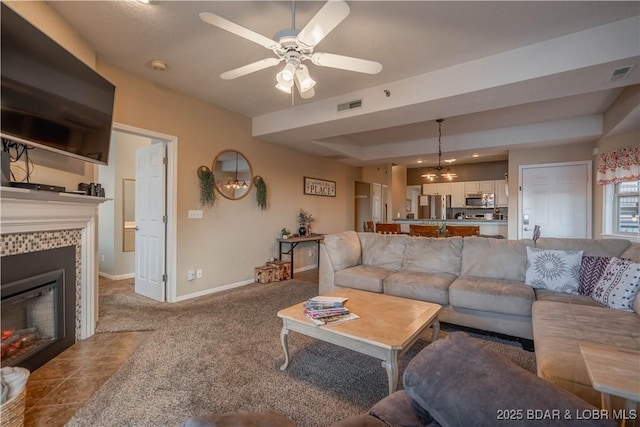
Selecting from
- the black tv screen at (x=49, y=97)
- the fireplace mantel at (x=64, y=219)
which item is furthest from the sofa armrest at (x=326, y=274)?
the black tv screen at (x=49, y=97)

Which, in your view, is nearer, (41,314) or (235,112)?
(41,314)

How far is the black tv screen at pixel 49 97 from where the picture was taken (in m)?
1.69

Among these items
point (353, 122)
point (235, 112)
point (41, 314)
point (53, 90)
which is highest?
point (235, 112)

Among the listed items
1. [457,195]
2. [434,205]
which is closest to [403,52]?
[457,195]

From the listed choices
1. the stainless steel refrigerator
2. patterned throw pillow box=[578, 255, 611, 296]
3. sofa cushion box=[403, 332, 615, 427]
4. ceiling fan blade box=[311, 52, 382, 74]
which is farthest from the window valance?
sofa cushion box=[403, 332, 615, 427]

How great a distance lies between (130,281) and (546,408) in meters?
5.40

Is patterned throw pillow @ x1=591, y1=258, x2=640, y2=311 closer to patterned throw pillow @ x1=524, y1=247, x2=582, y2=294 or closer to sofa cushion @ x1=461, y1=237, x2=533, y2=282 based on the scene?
patterned throw pillow @ x1=524, y1=247, x2=582, y2=294

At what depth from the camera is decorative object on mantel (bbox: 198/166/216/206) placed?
3.99m

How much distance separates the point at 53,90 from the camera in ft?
6.59

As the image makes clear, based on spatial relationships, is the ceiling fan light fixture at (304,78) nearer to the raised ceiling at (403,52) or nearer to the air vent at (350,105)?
the raised ceiling at (403,52)

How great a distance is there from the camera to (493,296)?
2543mm

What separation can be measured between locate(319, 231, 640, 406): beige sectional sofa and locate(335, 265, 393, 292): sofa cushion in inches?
0.4

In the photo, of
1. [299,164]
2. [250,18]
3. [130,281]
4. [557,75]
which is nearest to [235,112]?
[299,164]

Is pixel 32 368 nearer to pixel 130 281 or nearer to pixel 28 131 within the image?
pixel 28 131
